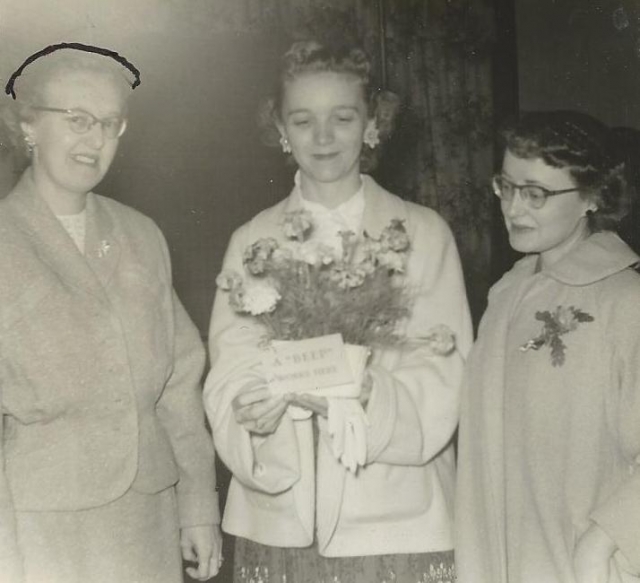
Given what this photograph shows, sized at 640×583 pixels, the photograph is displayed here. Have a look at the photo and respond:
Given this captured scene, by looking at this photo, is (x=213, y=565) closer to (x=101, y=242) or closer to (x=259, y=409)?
(x=259, y=409)

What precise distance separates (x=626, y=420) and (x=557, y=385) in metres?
0.12

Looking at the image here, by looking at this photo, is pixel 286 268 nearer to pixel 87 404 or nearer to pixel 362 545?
pixel 87 404

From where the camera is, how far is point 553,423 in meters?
1.45

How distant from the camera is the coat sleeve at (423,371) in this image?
5.02ft

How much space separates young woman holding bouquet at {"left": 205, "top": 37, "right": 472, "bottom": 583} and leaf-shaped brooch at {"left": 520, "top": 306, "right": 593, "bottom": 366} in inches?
6.5

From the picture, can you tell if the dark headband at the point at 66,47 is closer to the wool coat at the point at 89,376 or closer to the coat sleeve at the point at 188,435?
the wool coat at the point at 89,376

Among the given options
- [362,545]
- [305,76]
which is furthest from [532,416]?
[305,76]

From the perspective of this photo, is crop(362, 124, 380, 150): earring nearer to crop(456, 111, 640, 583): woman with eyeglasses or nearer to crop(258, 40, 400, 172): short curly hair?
crop(258, 40, 400, 172): short curly hair

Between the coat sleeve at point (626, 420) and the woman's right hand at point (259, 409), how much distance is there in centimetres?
54

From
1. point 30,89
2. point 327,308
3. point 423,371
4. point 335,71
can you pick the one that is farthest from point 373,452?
point 30,89

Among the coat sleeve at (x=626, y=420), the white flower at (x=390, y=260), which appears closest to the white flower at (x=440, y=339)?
the white flower at (x=390, y=260)

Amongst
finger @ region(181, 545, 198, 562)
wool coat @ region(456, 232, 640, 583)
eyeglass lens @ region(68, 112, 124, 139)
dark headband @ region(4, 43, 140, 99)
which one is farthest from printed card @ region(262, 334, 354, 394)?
dark headband @ region(4, 43, 140, 99)

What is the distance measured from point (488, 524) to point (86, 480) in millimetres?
700

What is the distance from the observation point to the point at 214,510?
1.60m
